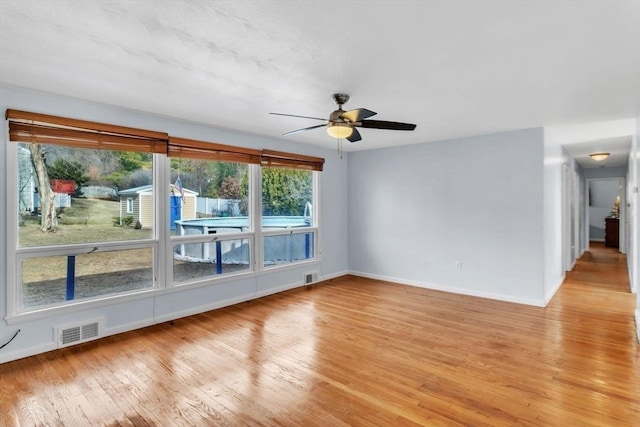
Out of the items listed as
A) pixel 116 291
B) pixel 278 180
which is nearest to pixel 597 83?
pixel 278 180

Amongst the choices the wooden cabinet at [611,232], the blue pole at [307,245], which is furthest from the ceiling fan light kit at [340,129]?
the wooden cabinet at [611,232]

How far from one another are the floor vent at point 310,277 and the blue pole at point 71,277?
3.17 meters

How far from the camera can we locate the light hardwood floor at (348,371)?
2.16 meters

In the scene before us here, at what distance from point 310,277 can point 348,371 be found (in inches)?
118

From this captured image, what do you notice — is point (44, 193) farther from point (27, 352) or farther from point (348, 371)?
point (348, 371)

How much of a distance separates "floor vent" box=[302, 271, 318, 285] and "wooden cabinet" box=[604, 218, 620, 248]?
9327 millimetres

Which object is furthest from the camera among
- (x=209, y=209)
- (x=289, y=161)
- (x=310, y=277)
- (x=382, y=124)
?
(x=310, y=277)

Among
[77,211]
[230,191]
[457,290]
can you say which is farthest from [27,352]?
[457,290]

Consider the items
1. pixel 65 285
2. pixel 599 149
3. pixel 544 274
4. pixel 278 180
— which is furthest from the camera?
pixel 599 149

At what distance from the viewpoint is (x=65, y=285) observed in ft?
10.7

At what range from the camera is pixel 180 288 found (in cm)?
404

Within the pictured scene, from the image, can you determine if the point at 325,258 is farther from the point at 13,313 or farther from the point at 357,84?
the point at 13,313

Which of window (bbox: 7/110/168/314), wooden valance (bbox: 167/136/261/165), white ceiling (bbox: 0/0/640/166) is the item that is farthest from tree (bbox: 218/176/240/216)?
white ceiling (bbox: 0/0/640/166)

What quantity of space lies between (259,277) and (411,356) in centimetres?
261
